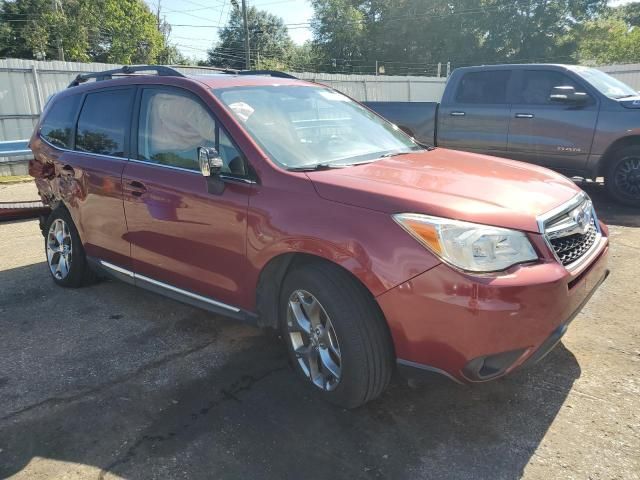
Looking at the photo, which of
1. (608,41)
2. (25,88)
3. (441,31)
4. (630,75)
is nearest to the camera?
(25,88)

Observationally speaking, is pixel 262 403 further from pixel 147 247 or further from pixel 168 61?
pixel 168 61

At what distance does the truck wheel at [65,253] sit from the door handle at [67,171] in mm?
355

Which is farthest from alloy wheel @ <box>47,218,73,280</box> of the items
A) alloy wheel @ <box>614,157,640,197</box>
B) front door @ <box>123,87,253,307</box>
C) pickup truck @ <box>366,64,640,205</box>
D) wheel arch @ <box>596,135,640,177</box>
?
alloy wheel @ <box>614,157,640,197</box>

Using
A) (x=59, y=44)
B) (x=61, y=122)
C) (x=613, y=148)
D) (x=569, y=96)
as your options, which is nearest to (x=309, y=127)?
(x=61, y=122)

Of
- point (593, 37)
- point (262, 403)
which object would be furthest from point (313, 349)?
point (593, 37)

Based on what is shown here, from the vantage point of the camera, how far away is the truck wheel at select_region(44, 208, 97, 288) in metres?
4.70

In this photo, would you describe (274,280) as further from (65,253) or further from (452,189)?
(65,253)

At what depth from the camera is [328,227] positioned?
269cm

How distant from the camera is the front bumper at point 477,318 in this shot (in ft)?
7.67

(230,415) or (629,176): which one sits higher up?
(629,176)

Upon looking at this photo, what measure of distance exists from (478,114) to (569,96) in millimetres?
1357

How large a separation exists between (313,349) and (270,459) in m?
0.65

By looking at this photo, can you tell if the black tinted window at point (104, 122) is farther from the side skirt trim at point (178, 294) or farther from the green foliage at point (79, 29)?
the green foliage at point (79, 29)

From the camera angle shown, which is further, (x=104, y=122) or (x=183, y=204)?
(x=104, y=122)
